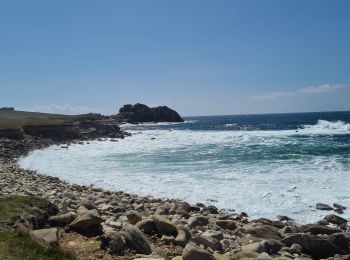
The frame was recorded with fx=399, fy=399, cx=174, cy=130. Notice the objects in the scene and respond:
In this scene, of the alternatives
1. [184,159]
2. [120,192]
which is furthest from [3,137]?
[120,192]

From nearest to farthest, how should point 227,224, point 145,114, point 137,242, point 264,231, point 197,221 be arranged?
point 137,242 → point 264,231 → point 197,221 → point 227,224 → point 145,114

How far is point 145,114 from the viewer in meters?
149

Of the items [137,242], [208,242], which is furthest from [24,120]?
[137,242]

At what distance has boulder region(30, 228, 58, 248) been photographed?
828 cm

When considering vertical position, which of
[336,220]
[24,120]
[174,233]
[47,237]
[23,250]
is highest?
[24,120]

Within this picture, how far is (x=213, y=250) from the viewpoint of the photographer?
1043 cm

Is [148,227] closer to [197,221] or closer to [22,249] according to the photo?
[197,221]

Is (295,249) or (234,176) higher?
(234,176)

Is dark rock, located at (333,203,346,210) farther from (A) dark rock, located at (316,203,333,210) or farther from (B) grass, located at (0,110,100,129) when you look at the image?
(B) grass, located at (0,110,100,129)

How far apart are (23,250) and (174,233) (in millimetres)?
4820

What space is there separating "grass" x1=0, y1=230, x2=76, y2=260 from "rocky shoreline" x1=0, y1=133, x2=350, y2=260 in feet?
1.67

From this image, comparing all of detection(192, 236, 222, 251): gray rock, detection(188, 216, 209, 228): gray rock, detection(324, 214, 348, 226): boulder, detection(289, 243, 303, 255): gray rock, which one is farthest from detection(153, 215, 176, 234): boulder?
detection(324, 214, 348, 226): boulder

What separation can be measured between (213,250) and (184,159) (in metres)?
24.3

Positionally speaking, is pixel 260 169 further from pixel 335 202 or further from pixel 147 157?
pixel 147 157
